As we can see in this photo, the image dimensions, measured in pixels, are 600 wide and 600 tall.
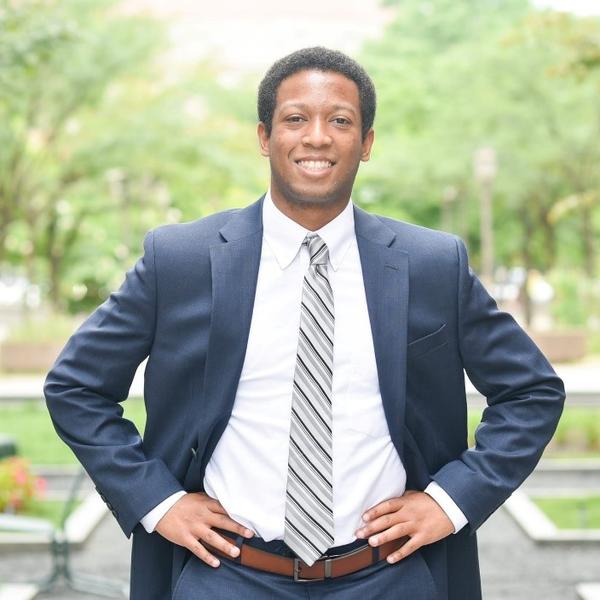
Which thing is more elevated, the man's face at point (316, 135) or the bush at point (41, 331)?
the man's face at point (316, 135)

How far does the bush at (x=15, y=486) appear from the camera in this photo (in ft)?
31.3

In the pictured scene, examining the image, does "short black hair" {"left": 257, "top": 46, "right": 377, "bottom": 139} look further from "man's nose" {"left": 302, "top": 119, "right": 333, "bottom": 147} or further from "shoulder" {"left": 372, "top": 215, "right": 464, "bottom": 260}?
"shoulder" {"left": 372, "top": 215, "right": 464, "bottom": 260}

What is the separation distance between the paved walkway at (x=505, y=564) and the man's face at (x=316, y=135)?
16.9 ft

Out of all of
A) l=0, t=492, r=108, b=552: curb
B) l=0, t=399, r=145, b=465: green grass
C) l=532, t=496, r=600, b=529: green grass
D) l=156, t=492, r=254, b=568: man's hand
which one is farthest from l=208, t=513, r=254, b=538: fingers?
l=0, t=399, r=145, b=465: green grass

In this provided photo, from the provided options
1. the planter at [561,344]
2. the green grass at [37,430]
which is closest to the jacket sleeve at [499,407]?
the green grass at [37,430]

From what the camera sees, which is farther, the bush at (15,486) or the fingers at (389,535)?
the bush at (15,486)

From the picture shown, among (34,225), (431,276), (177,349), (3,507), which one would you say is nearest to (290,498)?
(177,349)

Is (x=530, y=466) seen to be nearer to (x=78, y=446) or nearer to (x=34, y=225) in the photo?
(x=78, y=446)

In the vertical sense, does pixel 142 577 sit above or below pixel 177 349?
below

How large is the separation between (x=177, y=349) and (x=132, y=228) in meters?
32.2

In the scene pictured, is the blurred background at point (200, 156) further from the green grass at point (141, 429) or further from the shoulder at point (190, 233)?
the shoulder at point (190, 233)

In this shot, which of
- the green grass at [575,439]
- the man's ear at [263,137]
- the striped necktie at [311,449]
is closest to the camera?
the striped necktie at [311,449]

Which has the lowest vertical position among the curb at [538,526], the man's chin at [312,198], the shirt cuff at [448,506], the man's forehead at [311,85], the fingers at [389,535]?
the curb at [538,526]

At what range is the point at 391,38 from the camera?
139ft
